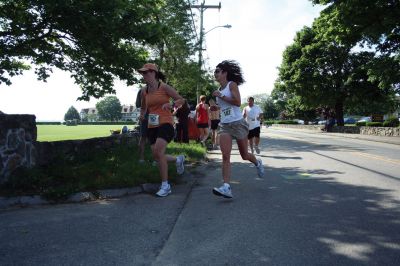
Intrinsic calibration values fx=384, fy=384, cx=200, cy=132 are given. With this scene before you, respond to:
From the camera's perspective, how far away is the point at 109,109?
525ft

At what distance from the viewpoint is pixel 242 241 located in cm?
373

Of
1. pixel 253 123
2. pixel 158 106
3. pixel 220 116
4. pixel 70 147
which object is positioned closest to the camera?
pixel 220 116

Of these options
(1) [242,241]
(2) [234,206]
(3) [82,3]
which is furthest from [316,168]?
(3) [82,3]

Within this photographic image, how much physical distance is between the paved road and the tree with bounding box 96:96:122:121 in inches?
6205

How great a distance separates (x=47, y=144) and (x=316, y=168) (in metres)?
5.99

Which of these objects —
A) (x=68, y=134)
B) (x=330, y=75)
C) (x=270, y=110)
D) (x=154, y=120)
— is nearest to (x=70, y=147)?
(x=154, y=120)

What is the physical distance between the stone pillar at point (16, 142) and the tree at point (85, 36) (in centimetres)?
261

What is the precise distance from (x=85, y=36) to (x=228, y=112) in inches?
184

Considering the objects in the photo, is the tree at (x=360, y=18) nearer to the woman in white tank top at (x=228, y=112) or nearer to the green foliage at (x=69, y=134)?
the woman in white tank top at (x=228, y=112)

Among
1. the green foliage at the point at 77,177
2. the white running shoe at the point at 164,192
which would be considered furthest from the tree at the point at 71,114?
the white running shoe at the point at 164,192

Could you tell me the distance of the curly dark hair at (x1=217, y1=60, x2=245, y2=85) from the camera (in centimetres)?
593

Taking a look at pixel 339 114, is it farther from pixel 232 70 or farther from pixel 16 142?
pixel 16 142

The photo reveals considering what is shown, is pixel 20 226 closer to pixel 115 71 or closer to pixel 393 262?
pixel 393 262

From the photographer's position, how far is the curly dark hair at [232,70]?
593cm
